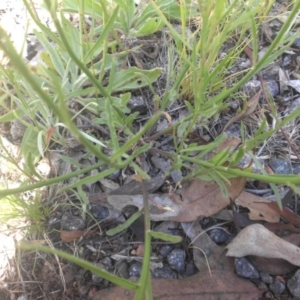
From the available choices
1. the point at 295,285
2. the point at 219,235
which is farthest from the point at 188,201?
the point at 295,285

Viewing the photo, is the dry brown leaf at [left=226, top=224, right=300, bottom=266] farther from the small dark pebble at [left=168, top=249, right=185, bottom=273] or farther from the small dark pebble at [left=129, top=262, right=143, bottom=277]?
the small dark pebble at [left=129, top=262, right=143, bottom=277]

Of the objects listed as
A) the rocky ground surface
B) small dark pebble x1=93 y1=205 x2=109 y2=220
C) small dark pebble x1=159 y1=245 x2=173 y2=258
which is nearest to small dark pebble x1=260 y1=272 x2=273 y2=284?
the rocky ground surface

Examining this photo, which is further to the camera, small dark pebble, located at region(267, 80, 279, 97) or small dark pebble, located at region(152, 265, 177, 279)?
small dark pebble, located at region(267, 80, 279, 97)

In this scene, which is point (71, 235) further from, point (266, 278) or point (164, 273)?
point (266, 278)

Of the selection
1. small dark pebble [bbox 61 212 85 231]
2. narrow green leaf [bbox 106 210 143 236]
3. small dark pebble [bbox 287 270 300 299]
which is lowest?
small dark pebble [bbox 287 270 300 299]

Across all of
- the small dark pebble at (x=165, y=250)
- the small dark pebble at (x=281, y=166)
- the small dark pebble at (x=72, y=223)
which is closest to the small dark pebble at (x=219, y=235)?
the small dark pebble at (x=165, y=250)
